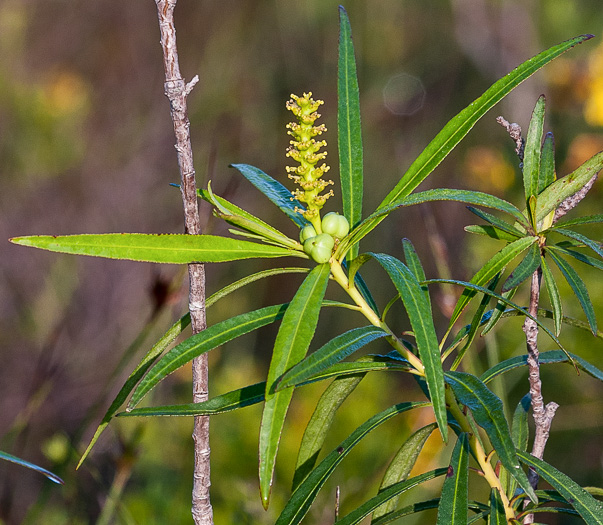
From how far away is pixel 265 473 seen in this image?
428 millimetres

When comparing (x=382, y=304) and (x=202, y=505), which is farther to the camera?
(x=382, y=304)

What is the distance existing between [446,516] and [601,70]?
1.54 m

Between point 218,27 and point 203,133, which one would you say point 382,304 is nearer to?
point 203,133

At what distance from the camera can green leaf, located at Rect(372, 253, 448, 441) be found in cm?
43

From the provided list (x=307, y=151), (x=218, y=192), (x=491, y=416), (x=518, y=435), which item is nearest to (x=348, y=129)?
(x=307, y=151)

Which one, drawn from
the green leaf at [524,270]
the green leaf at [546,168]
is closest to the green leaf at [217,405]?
the green leaf at [524,270]

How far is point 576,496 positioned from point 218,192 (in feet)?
8.66

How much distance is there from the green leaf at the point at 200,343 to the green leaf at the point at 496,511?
262 mm

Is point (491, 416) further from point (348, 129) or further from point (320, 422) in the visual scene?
point (348, 129)

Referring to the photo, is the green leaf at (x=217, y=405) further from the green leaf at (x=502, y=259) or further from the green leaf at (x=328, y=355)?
the green leaf at (x=502, y=259)

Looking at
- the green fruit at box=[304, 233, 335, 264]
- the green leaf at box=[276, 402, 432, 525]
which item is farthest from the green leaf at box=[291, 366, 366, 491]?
the green fruit at box=[304, 233, 335, 264]

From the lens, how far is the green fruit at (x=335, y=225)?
21.5 inches

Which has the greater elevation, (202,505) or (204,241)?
(204,241)

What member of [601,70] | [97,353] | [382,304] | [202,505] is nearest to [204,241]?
[202,505]
